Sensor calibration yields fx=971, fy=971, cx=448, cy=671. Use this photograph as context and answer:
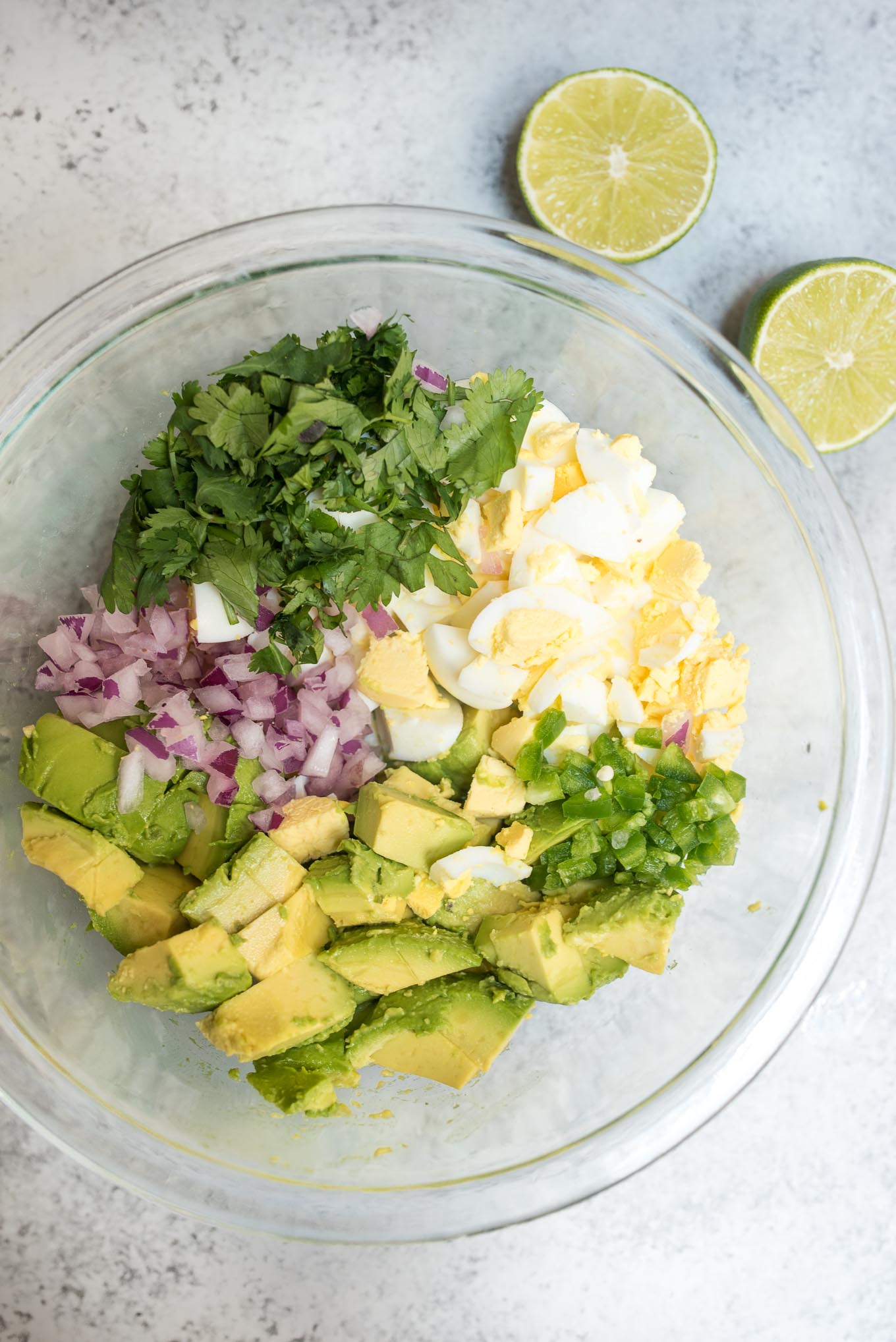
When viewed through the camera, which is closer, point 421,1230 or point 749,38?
point 421,1230

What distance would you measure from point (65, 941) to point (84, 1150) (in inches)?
12.3

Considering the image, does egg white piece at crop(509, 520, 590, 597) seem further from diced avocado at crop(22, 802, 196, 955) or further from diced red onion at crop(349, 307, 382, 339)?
diced avocado at crop(22, 802, 196, 955)

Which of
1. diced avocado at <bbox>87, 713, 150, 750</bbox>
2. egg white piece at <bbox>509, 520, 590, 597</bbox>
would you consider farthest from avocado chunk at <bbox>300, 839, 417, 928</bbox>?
egg white piece at <bbox>509, 520, 590, 597</bbox>

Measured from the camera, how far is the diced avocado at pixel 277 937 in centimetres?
136

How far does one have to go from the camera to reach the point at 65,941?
156 cm

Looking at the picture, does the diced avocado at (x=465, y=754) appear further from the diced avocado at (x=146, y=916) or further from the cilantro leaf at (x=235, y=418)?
the cilantro leaf at (x=235, y=418)

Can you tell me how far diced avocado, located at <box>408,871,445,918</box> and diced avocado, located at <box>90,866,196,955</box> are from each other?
334mm

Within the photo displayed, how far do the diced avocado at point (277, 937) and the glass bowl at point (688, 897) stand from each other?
0.31m

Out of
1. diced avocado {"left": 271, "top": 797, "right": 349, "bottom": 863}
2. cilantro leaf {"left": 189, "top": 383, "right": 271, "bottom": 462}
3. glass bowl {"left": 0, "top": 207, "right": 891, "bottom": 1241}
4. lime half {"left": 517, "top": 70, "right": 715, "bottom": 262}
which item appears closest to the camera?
cilantro leaf {"left": 189, "top": 383, "right": 271, "bottom": 462}

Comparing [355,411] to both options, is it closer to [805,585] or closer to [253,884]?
[253,884]

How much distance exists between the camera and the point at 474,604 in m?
1.48

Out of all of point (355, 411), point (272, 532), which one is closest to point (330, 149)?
point (355, 411)

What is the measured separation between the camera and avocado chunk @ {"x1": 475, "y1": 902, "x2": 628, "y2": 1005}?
1371 mm

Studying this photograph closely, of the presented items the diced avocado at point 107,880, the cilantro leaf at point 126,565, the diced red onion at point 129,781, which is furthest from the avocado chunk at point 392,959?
the cilantro leaf at point 126,565
